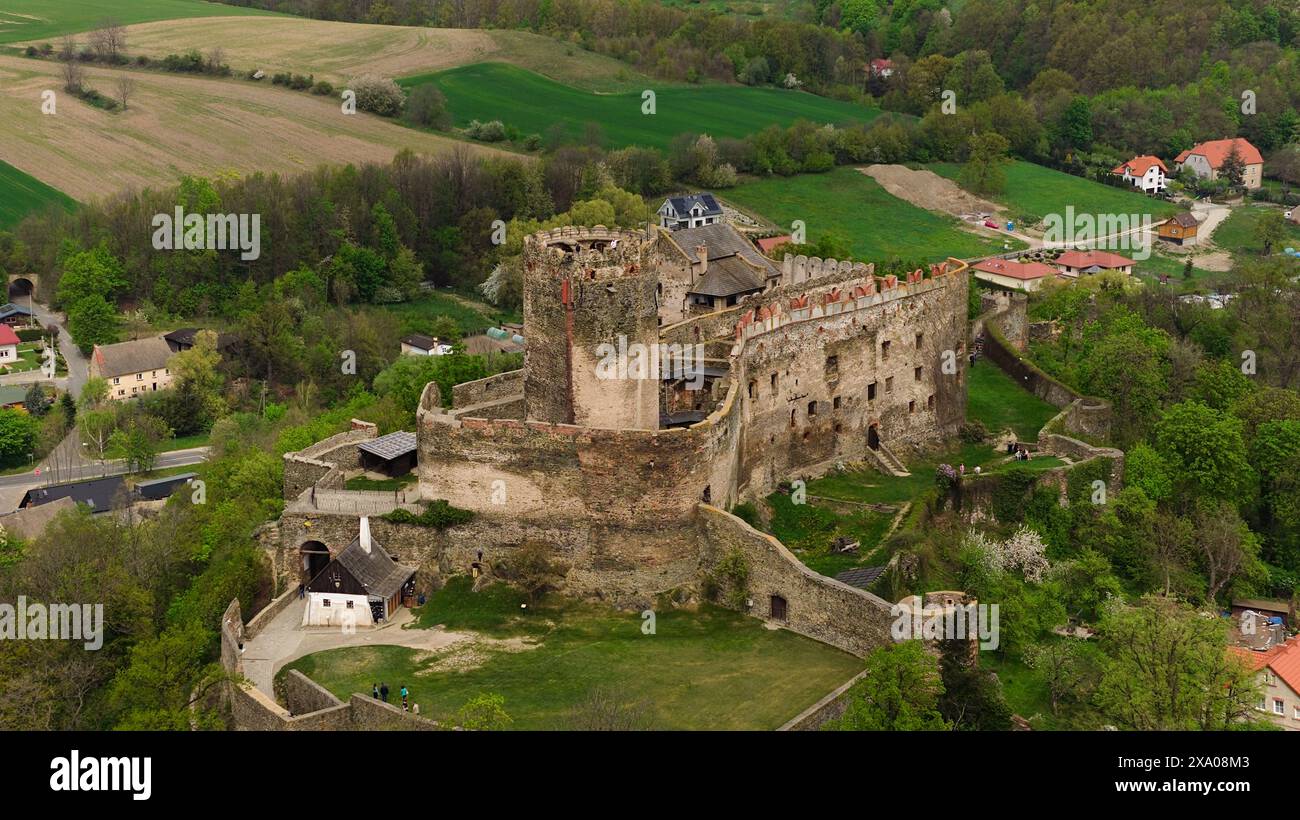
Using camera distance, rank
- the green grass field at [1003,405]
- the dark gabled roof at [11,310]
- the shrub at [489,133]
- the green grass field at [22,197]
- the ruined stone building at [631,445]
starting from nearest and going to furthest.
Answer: the ruined stone building at [631,445] < the green grass field at [1003,405] < the dark gabled roof at [11,310] < the green grass field at [22,197] < the shrub at [489,133]

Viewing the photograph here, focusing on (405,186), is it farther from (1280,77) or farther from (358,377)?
(1280,77)

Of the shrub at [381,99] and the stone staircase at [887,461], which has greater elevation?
the shrub at [381,99]

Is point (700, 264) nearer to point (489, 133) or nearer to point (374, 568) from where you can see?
point (374, 568)

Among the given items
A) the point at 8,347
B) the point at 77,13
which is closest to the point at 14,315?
the point at 8,347

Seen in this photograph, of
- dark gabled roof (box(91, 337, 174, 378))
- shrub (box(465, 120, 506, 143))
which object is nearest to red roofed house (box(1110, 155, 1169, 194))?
shrub (box(465, 120, 506, 143))

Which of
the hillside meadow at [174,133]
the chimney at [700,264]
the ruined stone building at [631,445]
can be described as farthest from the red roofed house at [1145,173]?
the ruined stone building at [631,445]

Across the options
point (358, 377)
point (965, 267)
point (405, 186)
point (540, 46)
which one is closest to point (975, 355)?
point (965, 267)

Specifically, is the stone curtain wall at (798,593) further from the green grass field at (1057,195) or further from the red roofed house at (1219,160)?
the red roofed house at (1219,160)
